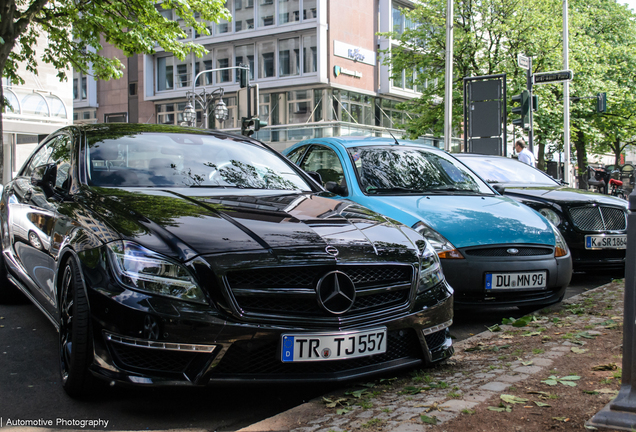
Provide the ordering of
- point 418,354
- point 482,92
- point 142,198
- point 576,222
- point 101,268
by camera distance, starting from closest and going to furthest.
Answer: point 101,268, point 418,354, point 142,198, point 576,222, point 482,92

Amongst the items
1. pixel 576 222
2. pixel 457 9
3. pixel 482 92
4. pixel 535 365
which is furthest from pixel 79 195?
pixel 457 9

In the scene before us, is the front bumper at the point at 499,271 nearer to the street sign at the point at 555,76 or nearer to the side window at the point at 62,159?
the side window at the point at 62,159

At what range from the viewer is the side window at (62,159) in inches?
167

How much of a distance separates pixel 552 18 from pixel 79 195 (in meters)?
30.1

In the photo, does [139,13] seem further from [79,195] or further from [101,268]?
[101,268]

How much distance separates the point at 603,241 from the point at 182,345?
5816 mm

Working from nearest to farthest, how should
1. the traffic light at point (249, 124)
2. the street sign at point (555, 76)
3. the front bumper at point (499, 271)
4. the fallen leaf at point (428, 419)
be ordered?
the fallen leaf at point (428, 419), the front bumper at point (499, 271), the street sign at point (555, 76), the traffic light at point (249, 124)

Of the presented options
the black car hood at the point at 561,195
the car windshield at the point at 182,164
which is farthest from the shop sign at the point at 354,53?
the car windshield at the point at 182,164

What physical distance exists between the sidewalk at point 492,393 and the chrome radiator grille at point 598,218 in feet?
10.1

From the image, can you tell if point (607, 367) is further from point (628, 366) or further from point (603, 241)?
point (603, 241)

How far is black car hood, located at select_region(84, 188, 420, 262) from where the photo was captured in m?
3.08

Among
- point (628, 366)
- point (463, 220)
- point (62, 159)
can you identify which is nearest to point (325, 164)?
point (463, 220)

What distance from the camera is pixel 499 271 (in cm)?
508

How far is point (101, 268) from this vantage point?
309 cm
